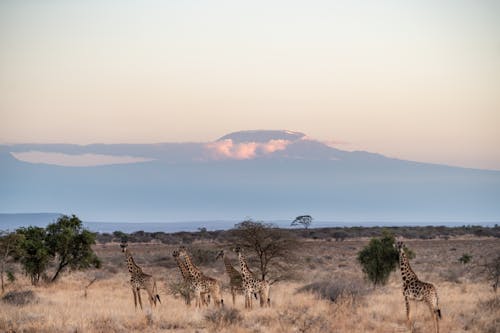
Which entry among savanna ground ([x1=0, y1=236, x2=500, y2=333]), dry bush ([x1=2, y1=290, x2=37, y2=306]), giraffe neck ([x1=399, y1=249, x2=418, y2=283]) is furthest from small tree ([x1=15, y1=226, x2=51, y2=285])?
giraffe neck ([x1=399, y1=249, x2=418, y2=283])

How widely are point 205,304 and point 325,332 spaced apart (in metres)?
5.89

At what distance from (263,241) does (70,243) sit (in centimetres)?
→ 1005

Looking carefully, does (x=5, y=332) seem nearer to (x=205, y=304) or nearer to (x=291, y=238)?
(x=205, y=304)

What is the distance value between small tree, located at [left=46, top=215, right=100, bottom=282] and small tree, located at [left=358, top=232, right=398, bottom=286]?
1263 cm

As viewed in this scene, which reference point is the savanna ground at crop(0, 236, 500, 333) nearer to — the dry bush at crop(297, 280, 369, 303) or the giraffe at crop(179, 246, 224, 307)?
the dry bush at crop(297, 280, 369, 303)

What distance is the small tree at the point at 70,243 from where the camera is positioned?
32781mm

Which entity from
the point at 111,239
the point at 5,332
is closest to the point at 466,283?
the point at 5,332

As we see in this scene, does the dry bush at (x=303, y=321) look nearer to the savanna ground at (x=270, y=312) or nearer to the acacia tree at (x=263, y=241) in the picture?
the savanna ground at (x=270, y=312)

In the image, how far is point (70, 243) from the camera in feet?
108

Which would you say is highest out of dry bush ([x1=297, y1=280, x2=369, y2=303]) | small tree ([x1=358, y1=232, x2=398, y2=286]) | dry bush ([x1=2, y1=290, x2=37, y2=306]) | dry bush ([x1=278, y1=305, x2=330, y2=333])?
small tree ([x1=358, y1=232, x2=398, y2=286])

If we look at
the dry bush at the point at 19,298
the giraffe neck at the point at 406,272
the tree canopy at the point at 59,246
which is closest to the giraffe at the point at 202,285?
the dry bush at the point at 19,298

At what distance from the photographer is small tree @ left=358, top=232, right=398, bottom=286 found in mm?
31297

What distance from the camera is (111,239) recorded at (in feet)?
313

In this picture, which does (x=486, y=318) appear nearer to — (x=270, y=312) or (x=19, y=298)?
(x=270, y=312)
